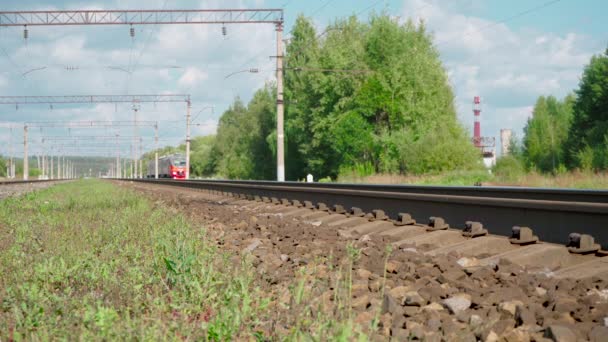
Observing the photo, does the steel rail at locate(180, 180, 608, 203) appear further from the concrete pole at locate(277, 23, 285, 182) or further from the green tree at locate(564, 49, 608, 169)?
the green tree at locate(564, 49, 608, 169)

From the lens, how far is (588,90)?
5931 cm

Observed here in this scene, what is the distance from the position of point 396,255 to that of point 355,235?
2.31 m

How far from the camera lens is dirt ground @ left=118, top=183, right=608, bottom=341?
13.0ft

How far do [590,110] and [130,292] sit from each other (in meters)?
56.5

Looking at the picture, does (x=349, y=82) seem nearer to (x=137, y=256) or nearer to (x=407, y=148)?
(x=407, y=148)

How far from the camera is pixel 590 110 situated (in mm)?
56594

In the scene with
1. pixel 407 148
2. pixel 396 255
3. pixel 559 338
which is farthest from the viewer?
pixel 407 148

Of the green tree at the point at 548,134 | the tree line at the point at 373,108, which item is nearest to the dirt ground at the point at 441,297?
the tree line at the point at 373,108

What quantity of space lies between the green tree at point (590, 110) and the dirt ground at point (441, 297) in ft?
157

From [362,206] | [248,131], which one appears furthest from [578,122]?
[362,206]

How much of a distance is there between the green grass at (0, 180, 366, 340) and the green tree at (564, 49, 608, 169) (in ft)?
156

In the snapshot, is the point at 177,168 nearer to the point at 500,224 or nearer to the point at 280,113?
the point at 280,113

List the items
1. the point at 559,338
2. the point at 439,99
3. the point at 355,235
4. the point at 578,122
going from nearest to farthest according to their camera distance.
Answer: the point at 559,338
the point at 355,235
the point at 439,99
the point at 578,122

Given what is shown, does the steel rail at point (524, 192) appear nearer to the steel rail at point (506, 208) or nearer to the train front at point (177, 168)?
the steel rail at point (506, 208)
